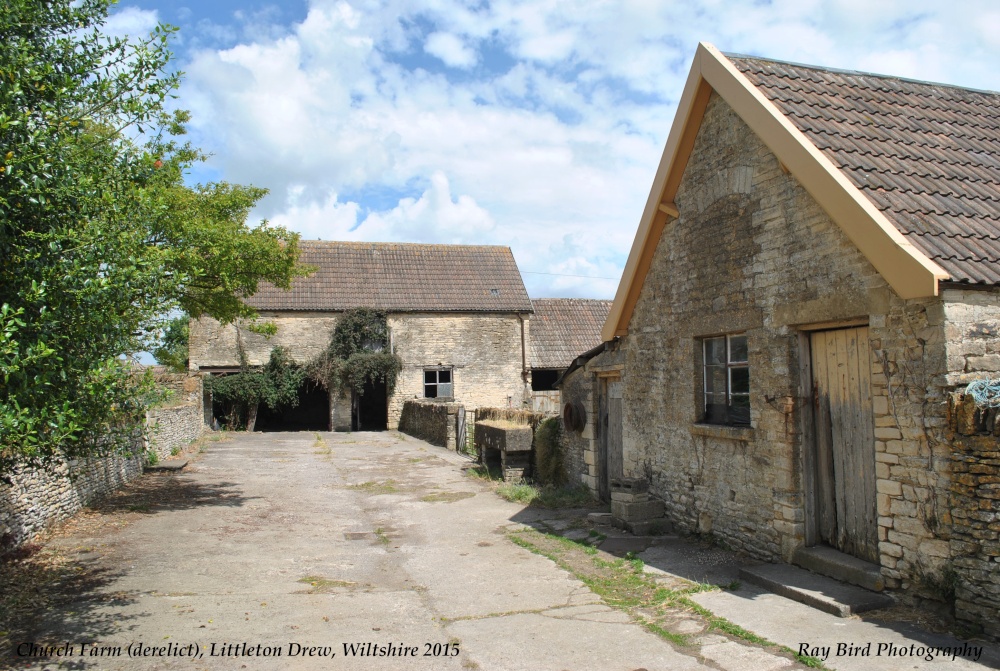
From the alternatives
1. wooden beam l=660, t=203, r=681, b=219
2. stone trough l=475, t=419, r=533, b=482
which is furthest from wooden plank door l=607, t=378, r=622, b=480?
wooden beam l=660, t=203, r=681, b=219

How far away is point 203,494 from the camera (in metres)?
12.6

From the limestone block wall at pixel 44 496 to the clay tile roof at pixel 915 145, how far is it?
7.65 metres

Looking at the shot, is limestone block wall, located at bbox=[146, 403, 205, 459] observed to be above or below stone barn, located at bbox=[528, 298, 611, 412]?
below

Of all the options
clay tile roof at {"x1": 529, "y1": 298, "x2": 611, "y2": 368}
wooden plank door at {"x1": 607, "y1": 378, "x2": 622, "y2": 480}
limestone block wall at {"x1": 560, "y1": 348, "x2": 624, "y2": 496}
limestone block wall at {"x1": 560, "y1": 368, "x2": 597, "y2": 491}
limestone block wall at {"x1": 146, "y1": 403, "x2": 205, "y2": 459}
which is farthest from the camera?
clay tile roof at {"x1": 529, "y1": 298, "x2": 611, "y2": 368}

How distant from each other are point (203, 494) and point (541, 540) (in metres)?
6.77

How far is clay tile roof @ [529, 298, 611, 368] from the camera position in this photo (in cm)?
2905

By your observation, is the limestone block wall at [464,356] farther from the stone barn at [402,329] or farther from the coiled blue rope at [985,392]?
the coiled blue rope at [985,392]

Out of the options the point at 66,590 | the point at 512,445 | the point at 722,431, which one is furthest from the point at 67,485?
the point at 722,431

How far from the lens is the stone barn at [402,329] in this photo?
2686 cm

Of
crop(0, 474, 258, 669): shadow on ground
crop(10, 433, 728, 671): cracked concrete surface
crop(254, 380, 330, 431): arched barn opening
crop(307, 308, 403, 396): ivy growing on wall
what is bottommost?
crop(10, 433, 728, 671): cracked concrete surface

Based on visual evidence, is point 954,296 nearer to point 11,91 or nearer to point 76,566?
point 11,91

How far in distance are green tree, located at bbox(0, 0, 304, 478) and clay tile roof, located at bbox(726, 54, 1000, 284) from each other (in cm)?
633

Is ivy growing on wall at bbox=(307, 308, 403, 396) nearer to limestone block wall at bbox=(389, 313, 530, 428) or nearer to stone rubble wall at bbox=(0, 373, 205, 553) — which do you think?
limestone block wall at bbox=(389, 313, 530, 428)

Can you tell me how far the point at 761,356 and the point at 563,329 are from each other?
2272 cm
